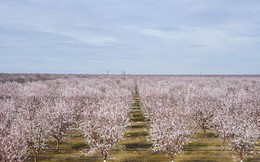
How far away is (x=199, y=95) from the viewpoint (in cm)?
7888

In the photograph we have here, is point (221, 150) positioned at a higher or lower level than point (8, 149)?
lower

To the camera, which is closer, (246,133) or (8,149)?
(8,149)

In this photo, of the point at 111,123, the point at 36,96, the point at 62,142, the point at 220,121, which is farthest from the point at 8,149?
the point at 36,96

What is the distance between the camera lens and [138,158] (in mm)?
50281

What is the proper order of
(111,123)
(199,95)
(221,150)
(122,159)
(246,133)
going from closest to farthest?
(246,133) < (111,123) < (122,159) < (221,150) < (199,95)

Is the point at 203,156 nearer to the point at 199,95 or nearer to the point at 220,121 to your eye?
the point at 220,121

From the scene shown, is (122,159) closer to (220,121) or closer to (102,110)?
(102,110)

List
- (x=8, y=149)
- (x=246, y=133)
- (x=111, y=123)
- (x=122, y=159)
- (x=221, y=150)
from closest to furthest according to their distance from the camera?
1. (x=8, y=149)
2. (x=246, y=133)
3. (x=111, y=123)
4. (x=122, y=159)
5. (x=221, y=150)

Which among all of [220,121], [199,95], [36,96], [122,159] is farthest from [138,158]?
[36,96]

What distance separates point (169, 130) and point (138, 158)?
25.7ft

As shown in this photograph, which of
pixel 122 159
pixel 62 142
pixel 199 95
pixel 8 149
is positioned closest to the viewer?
pixel 8 149

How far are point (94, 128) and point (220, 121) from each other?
18581mm

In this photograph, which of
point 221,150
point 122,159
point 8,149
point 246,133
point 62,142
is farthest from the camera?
point 62,142

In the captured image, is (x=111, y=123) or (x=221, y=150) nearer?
(x=111, y=123)
